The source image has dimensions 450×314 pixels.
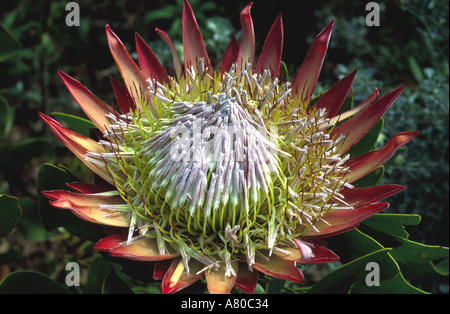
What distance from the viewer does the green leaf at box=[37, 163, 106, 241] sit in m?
1.64

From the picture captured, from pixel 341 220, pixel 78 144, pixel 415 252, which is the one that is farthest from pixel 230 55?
pixel 415 252

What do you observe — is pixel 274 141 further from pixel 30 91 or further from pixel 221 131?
pixel 30 91

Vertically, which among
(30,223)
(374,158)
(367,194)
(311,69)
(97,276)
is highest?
(311,69)

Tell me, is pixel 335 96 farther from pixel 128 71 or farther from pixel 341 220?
pixel 128 71

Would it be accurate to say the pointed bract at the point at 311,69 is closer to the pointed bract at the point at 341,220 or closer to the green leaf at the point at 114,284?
the pointed bract at the point at 341,220

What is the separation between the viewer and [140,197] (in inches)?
63.8

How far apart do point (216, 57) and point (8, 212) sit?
1.55 m

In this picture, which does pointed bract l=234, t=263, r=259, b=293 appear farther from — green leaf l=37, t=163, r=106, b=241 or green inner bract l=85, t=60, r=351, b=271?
green leaf l=37, t=163, r=106, b=241

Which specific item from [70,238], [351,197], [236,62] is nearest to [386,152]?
[351,197]

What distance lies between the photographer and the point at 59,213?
1.68 m

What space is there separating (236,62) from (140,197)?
646 mm

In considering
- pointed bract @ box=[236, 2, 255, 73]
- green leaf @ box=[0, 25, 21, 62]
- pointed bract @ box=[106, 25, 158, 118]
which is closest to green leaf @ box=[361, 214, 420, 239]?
pointed bract @ box=[236, 2, 255, 73]

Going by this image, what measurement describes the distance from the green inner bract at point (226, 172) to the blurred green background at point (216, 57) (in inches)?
31.4

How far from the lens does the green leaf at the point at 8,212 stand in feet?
5.40
